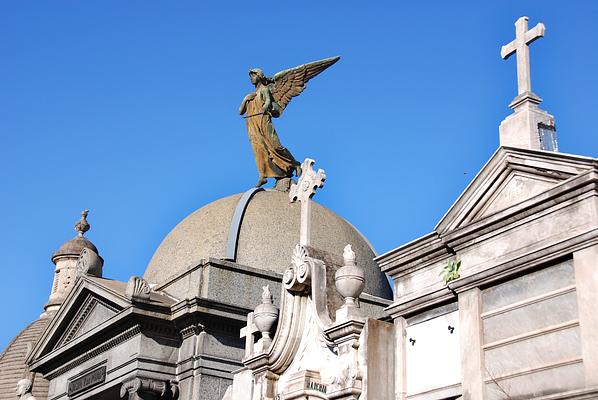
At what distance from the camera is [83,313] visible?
21062mm

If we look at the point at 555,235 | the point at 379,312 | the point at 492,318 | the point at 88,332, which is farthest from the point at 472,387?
the point at 88,332

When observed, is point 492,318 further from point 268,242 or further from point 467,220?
point 268,242

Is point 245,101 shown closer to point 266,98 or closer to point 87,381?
point 266,98

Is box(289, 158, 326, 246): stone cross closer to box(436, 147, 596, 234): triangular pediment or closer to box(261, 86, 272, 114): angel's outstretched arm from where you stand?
box(436, 147, 596, 234): triangular pediment

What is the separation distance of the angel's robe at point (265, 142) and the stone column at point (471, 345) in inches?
468

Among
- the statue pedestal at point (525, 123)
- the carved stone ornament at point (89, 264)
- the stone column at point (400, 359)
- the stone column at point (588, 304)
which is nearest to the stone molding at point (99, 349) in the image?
the carved stone ornament at point (89, 264)

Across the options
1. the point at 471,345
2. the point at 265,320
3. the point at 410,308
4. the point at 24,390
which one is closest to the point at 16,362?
the point at 24,390

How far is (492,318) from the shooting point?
1065 cm

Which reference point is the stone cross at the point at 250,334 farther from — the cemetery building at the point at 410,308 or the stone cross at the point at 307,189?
the stone cross at the point at 307,189

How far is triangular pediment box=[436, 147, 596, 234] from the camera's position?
10.2m

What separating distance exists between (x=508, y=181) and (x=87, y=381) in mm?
12235

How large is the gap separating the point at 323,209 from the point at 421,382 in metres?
10.5

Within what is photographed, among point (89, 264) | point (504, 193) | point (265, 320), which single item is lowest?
point (265, 320)

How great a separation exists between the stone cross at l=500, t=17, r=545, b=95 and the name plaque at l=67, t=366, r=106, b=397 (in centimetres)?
1142
